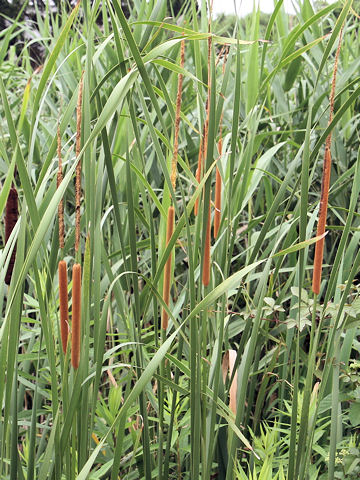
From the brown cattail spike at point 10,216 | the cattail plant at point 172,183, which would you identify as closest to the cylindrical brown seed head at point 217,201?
the cattail plant at point 172,183

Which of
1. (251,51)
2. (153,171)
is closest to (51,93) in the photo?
(153,171)

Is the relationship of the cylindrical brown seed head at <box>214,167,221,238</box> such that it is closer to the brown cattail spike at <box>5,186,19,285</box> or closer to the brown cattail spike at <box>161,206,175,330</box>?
the brown cattail spike at <box>161,206,175,330</box>

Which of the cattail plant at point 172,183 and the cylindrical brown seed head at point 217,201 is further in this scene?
the cylindrical brown seed head at point 217,201

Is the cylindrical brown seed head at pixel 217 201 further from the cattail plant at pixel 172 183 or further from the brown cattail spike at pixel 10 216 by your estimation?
the brown cattail spike at pixel 10 216

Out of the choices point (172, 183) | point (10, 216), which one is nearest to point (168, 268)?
point (172, 183)

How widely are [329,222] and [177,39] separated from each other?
965mm

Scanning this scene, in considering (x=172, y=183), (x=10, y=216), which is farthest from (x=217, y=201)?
(x=10, y=216)

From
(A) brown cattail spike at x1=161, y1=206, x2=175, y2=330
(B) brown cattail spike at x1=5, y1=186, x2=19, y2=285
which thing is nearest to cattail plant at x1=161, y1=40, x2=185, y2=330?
(A) brown cattail spike at x1=161, y1=206, x2=175, y2=330

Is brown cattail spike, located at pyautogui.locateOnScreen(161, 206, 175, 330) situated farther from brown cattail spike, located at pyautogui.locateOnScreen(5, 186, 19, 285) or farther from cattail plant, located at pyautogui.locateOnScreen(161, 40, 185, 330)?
brown cattail spike, located at pyautogui.locateOnScreen(5, 186, 19, 285)

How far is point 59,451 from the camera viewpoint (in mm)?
654

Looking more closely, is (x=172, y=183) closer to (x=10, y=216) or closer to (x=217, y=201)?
(x=217, y=201)

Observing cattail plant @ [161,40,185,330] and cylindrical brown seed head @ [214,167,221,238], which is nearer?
cattail plant @ [161,40,185,330]

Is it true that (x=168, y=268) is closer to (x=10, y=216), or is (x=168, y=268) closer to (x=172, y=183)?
(x=172, y=183)

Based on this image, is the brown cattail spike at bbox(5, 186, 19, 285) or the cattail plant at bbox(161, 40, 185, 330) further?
the brown cattail spike at bbox(5, 186, 19, 285)
